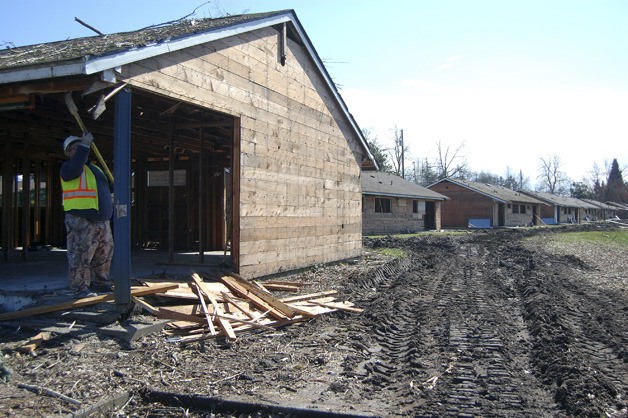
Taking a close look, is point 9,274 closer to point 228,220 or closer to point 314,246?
point 228,220

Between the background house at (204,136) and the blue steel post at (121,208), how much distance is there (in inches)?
0.7

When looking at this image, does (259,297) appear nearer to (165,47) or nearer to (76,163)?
(76,163)

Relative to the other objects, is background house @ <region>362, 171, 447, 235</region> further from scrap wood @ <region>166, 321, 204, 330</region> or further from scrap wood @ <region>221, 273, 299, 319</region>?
scrap wood @ <region>166, 321, 204, 330</region>

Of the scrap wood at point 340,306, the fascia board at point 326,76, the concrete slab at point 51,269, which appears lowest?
the scrap wood at point 340,306

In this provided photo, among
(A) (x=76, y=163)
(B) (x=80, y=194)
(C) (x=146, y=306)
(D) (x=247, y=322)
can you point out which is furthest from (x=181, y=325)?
(A) (x=76, y=163)

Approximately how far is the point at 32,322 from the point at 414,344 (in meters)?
4.74

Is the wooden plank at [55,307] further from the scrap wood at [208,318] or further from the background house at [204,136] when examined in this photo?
the scrap wood at [208,318]

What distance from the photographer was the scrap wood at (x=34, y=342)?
5422 millimetres

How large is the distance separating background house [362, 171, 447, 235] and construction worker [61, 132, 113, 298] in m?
25.9

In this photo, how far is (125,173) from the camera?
6789 millimetres

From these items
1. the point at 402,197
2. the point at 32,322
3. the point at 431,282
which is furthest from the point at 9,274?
the point at 402,197

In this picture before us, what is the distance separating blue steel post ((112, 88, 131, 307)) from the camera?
261 inches

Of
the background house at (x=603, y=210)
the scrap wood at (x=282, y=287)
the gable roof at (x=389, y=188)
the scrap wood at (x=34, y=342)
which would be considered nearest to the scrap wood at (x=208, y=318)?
the scrap wood at (x=34, y=342)

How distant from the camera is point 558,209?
250ft
